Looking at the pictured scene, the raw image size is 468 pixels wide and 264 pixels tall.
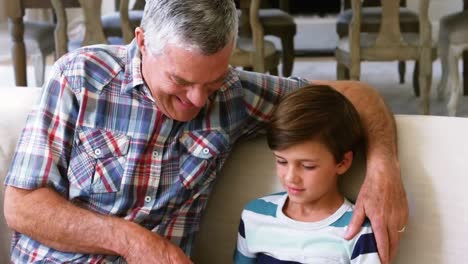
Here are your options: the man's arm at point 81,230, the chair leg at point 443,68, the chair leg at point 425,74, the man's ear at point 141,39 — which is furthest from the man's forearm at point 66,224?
the chair leg at point 443,68

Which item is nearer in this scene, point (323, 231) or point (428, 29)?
point (323, 231)

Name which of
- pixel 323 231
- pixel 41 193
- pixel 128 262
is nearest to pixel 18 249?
pixel 41 193

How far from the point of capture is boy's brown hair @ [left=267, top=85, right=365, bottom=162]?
1.42 m

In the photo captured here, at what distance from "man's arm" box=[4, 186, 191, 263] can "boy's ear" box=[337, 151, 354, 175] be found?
363mm

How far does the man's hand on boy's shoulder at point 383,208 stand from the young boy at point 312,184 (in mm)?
20

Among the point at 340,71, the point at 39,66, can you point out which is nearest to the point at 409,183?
the point at 340,71

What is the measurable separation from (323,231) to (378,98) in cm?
35

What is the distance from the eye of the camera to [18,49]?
3.64m

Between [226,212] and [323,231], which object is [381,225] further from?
[226,212]

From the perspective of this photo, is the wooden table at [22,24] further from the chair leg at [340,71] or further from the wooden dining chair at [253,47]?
the chair leg at [340,71]

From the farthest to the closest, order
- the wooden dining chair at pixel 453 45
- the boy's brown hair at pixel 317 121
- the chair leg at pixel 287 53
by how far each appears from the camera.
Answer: the chair leg at pixel 287 53, the wooden dining chair at pixel 453 45, the boy's brown hair at pixel 317 121

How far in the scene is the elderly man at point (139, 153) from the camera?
1.40m

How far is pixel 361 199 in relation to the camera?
1416 mm

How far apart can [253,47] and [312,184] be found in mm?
2031
